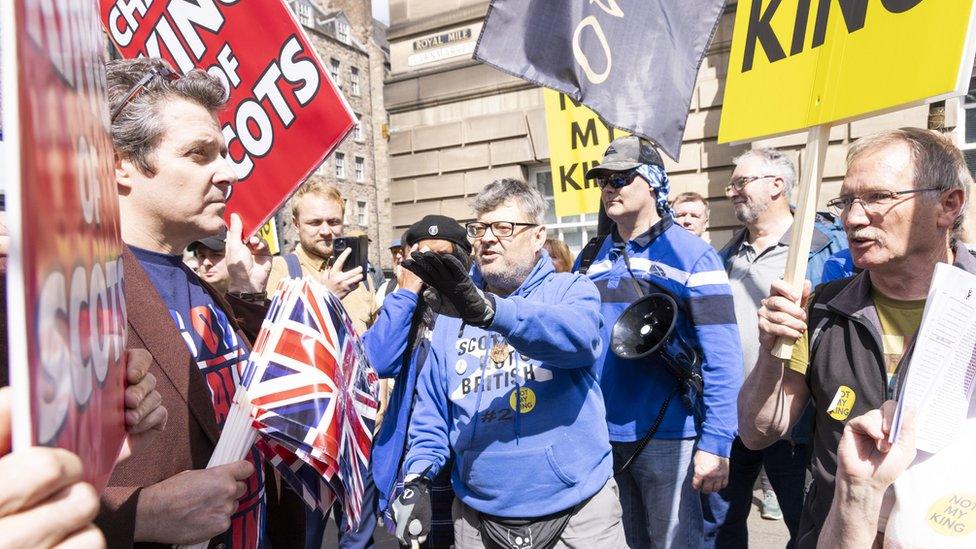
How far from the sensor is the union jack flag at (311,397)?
1.46m

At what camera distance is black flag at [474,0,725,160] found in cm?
279

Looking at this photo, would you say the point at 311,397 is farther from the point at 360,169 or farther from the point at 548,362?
the point at 360,169

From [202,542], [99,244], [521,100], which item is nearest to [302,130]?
[202,542]

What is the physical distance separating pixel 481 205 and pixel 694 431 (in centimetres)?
146

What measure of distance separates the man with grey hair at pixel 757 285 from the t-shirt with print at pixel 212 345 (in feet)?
8.44

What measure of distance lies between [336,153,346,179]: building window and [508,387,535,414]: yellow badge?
33301 millimetres

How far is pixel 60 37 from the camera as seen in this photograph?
52 centimetres

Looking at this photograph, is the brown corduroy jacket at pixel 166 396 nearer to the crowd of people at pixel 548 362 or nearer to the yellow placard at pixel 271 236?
the crowd of people at pixel 548 362

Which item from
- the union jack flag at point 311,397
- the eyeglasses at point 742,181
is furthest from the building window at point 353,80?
the union jack flag at point 311,397

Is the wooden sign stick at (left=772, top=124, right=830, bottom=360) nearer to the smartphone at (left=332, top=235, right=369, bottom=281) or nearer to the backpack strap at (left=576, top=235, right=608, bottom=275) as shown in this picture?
the backpack strap at (left=576, top=235, right=608, bottom=275)

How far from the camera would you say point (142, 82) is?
1.62m

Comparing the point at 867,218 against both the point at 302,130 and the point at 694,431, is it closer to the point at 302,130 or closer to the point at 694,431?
the point at 694,431

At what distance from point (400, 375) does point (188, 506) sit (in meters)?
1.92

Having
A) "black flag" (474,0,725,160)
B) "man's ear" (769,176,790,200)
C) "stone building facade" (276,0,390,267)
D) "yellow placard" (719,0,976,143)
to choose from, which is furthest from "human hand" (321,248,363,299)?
"stone building facade" (276,0,390,267)
